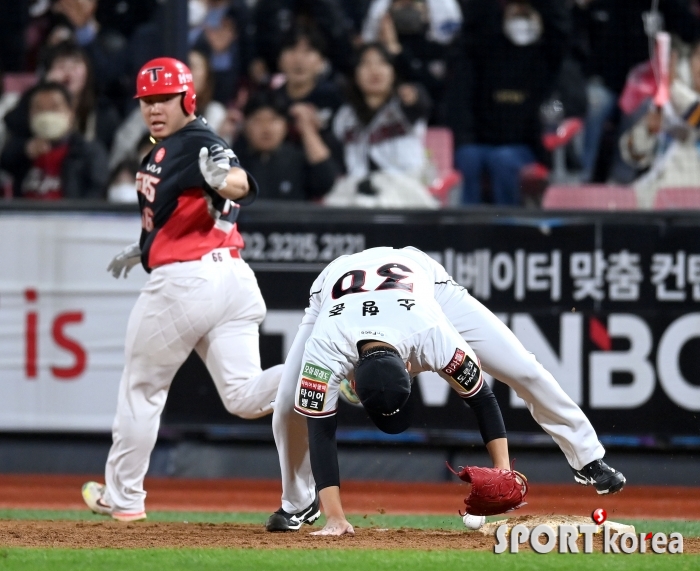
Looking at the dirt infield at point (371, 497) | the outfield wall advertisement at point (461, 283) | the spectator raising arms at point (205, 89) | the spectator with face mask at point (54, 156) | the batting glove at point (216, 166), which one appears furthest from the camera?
the spectator raising arms at point (205, 89)

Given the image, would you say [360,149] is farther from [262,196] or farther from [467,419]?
[467,419]

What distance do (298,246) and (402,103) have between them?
1498 millimetres

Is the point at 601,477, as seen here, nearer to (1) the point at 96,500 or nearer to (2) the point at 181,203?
(2) the point at 181,203

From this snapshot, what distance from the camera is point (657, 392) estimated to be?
8.78 m

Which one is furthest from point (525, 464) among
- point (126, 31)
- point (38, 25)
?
point (38, 25)

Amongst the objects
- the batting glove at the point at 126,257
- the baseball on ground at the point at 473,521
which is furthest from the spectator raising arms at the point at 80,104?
the baseball on ground at the point at 473,521

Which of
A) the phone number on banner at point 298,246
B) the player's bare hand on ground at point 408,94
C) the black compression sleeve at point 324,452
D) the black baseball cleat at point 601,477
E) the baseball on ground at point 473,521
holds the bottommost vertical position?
the baseball on ground at point 473,521

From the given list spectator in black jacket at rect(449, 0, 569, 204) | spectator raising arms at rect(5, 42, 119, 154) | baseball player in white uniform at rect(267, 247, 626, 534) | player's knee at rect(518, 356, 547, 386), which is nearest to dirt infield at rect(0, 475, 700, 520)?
baseball player in white uniform at rect(267, 247, 626, 534)

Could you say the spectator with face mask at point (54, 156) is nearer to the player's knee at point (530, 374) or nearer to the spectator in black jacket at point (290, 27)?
the spectator in black jacket at point (290, 27)

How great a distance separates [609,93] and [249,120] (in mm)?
2836

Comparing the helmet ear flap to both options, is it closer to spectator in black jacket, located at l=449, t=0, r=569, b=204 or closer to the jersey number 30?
the jersey number 30

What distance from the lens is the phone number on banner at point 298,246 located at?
8930 millimetres

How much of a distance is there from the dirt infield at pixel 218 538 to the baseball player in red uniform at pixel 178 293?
21.5 inches

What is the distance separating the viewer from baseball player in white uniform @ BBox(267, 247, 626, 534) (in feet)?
16.9
